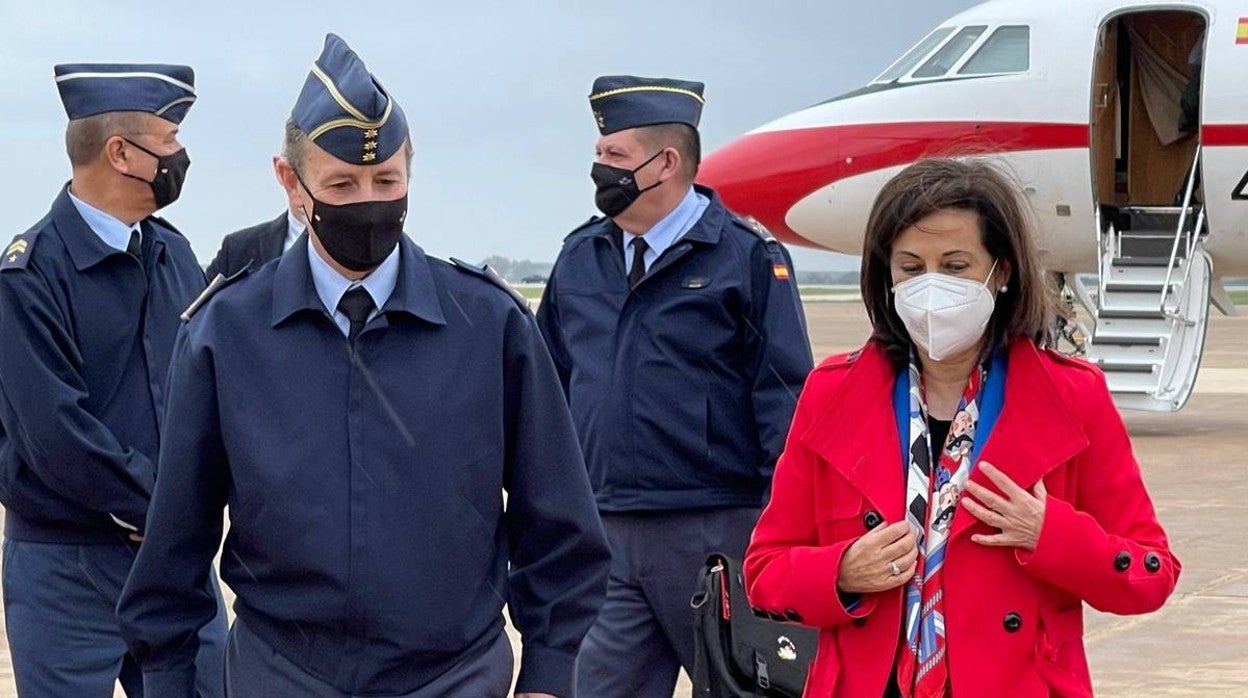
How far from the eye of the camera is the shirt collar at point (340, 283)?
3260 millimetres

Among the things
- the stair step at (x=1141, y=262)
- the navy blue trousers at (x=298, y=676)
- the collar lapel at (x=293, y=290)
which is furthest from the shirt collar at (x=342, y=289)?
the stair step at (x=1141, y=262)

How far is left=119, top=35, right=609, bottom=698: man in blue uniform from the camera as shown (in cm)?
318

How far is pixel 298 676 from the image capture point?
3.22 metres

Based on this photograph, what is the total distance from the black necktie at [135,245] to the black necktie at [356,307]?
6.09 ft

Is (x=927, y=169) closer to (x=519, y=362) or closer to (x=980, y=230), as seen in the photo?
(x=980, y=230)

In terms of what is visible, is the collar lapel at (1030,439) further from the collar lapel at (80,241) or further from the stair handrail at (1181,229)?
the stair handrail at (1181,229)

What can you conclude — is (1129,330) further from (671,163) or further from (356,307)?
(356,307)

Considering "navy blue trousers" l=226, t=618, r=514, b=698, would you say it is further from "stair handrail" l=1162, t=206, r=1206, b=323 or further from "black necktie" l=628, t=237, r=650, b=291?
"stair handrail" l=1162, t=206, r=1206, b=323

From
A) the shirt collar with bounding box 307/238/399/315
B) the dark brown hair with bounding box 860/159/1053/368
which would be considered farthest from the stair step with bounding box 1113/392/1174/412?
the shirt collar with bounding box 307/238/399/315

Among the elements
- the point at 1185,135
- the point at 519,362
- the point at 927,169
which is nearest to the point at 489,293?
the point at 519,362

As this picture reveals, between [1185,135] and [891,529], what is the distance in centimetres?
1502

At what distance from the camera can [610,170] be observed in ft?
18.0

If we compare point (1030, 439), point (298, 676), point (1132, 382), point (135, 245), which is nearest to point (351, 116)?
point (298, 676)

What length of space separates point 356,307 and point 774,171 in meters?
14.7
